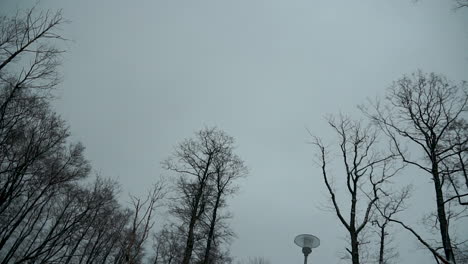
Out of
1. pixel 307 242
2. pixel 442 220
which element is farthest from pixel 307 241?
pixel 442 220

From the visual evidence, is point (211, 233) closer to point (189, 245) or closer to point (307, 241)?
point (189, 245)

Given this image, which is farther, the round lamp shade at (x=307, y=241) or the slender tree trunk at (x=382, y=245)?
the slender tree trunk at (x=382, y=245)

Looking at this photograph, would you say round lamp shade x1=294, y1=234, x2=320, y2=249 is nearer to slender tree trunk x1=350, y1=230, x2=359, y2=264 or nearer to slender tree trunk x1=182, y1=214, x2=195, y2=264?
slender tree trunk x1=350, y1=230, x2=359, y2=264

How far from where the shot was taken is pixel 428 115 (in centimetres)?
1062

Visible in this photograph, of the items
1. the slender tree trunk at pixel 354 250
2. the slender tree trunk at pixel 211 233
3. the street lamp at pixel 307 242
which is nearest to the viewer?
the street lamp at pixel 307 242

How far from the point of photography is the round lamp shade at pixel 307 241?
24.6 ft

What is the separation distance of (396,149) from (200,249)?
1258 centimetres

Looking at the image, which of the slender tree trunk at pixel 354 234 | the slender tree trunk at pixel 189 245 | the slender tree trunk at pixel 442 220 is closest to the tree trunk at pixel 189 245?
the slender tree trunk at pixel 189 245

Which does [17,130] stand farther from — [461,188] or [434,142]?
[461,188]

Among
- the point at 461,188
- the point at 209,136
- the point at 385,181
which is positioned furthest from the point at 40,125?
the point at 461,188

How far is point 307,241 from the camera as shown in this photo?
24.9 ft

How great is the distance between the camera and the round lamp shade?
751cm

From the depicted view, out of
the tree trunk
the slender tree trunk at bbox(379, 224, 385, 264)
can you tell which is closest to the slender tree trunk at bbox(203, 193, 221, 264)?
the tree trunk

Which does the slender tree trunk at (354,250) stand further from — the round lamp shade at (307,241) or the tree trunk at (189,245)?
the tree trunk at (189,245)
